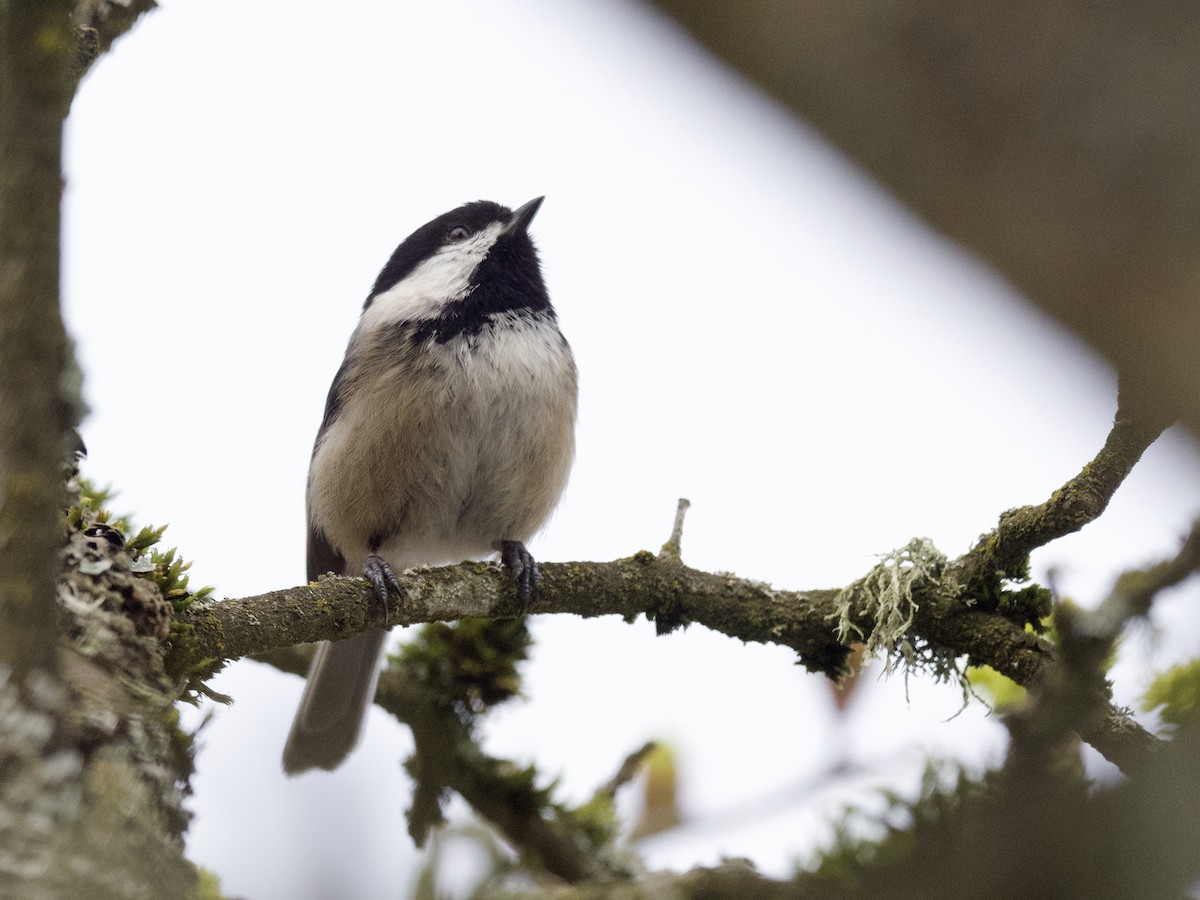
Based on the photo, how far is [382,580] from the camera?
305 centimetres

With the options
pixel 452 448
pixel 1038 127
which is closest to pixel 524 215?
pixel 452 448

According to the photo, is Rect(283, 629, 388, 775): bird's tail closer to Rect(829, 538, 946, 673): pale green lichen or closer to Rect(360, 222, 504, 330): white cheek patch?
A: Rect(360, 222, 504, 330): white cheek patch

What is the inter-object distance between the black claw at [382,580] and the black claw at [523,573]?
1.51 feet

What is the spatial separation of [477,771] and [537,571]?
2.69 ft

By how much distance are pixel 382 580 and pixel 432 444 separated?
3.78 ft

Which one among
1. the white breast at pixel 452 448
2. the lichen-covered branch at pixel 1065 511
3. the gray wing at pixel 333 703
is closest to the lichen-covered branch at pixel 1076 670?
the lichen-covered branch at pixel 1065 511

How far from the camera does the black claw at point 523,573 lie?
3.45 metres

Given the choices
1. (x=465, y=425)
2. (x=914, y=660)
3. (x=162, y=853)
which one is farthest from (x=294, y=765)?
(x=162, y=853)

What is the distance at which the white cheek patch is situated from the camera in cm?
444

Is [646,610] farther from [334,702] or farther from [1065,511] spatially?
[334,702]

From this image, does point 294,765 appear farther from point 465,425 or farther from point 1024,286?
point 1024,286

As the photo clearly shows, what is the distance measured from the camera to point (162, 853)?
164 centimetres

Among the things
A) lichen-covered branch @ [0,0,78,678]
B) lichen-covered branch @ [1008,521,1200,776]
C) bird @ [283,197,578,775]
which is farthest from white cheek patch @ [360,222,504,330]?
lichen-covered branch @ [1008,521,1200,776]

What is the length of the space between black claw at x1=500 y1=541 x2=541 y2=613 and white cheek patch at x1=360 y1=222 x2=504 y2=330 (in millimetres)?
1120
